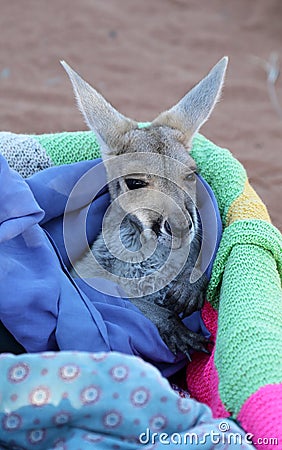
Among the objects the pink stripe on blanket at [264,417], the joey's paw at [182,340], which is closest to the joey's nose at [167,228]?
the joey's paw at [182,340]

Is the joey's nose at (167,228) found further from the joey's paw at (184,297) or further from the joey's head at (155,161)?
the joey's paw at (184,297)

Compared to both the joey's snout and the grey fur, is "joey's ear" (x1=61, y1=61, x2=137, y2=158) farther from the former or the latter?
the joey's snout

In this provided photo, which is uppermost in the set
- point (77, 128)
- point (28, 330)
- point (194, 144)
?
point (194, 144)

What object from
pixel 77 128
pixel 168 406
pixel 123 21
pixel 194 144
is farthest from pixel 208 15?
pixel 168 406

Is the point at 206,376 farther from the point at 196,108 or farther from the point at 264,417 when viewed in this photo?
the point at 196,108

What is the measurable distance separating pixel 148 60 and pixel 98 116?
197 cm

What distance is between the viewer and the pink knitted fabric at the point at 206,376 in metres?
1.53

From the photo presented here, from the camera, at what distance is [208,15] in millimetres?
4023

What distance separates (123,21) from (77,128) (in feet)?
3.64

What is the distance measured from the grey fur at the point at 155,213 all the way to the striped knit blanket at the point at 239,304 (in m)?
0.09

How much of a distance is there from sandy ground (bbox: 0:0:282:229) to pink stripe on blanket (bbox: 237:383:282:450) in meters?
1.45

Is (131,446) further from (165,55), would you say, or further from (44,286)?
(165,55)

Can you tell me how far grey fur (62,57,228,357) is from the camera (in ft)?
5.49

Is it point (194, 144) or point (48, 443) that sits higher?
point (194, 144)
